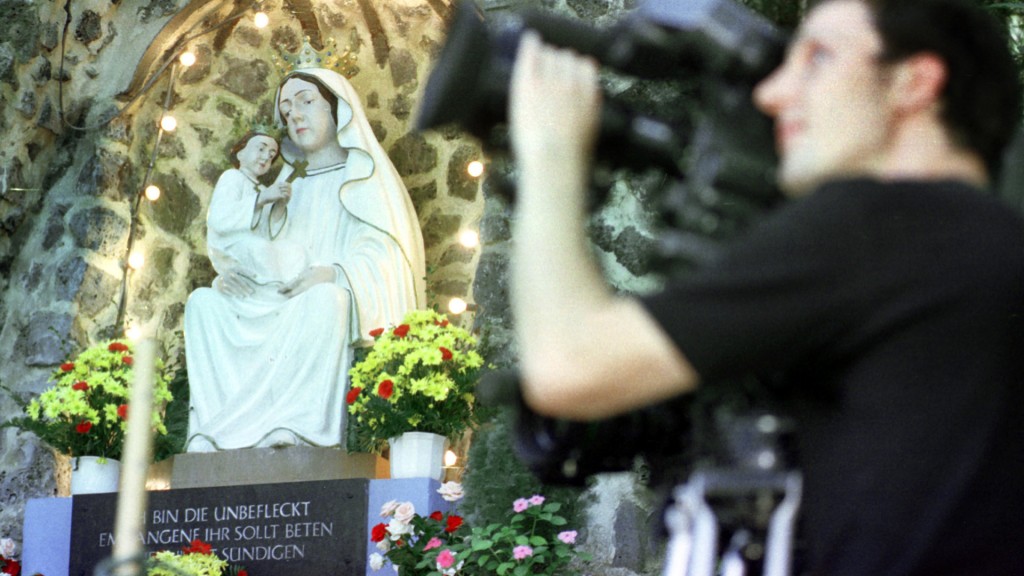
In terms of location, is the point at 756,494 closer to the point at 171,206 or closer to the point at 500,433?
the point at 500,433

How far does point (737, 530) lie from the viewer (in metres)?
0.85

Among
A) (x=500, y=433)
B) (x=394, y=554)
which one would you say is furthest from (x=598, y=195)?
(x=394, y=554)

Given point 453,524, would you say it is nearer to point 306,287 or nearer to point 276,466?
point 276,466

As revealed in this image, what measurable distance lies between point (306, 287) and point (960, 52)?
3514 mm

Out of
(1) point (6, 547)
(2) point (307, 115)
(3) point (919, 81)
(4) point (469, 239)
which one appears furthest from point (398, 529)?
(3) point (919, 81)

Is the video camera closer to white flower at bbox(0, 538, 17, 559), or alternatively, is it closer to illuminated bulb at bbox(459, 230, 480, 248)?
white flower at bbox(0, 538, 17, 559)

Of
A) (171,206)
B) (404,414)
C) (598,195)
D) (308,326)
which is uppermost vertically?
(171,206)

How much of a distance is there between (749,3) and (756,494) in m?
1.36

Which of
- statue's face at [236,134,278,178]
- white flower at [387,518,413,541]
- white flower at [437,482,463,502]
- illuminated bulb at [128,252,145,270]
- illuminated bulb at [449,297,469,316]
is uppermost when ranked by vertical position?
statue's face at [236,134,278,178]

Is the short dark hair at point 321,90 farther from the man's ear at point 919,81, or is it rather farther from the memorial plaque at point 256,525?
the man's ear at point 919,81

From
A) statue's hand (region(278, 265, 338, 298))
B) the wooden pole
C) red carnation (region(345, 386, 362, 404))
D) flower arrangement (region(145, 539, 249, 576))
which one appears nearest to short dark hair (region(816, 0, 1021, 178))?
the wooden pole

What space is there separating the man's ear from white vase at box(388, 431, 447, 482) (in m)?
2.94

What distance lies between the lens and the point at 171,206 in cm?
498

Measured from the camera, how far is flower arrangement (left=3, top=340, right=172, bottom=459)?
4.10m
